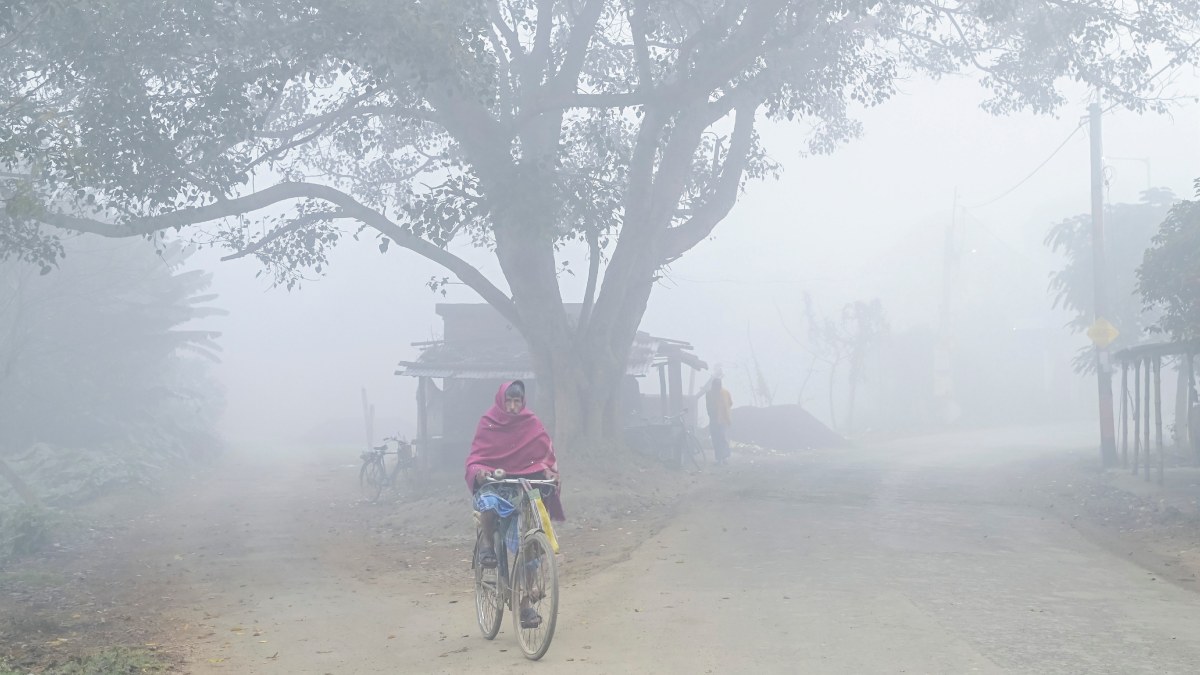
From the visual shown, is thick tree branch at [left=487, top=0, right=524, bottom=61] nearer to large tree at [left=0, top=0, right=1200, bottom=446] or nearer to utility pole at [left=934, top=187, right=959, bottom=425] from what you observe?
large tree at [left=0, top=0, right=1200, bottom=446]

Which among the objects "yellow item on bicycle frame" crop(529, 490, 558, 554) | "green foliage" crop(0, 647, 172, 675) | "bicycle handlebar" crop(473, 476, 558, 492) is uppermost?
"bicycle handlebar" crop(473, 476, 558, 492)

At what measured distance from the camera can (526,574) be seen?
23.4 ft

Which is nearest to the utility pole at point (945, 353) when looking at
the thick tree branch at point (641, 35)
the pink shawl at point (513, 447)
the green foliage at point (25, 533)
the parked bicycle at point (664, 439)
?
the parked bicycle at point (664, 439)

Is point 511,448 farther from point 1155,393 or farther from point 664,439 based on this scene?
point 664,439

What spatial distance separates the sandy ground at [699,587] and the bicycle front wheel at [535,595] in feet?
0.57

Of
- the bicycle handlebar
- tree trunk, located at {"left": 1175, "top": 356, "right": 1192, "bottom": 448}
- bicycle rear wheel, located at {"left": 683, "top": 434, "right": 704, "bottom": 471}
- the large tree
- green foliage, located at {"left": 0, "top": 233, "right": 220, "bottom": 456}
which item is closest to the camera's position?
the bicycle handlebar

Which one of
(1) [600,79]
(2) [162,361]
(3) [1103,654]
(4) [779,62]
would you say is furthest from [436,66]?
(2) [162,361]

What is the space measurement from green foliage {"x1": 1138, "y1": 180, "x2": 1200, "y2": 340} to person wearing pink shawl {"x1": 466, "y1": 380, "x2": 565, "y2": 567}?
36.5 ft

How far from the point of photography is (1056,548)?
459 inches

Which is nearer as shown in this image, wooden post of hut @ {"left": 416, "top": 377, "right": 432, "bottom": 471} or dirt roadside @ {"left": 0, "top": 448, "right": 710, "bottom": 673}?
dirt roadside @ {"left": 0, "top": 448, "right": 710, "bottom": 673}

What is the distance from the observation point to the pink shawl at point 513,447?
7758mm

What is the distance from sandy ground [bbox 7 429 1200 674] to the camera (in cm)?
713

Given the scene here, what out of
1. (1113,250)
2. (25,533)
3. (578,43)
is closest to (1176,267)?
(578,43)

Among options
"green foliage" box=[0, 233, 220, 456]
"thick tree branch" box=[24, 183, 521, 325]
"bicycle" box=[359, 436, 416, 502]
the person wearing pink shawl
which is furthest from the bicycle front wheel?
→ "green foliage" box=[0, 233, 220, 456]
